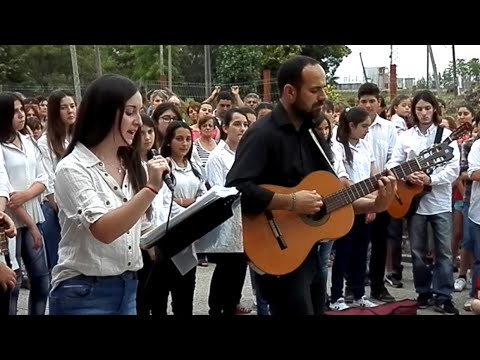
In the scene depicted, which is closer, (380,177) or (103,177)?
(103,177)

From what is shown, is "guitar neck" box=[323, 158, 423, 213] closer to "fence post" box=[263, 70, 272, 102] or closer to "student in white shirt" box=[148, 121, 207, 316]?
"student in white shirt" box=[148, 121, 207, 316]

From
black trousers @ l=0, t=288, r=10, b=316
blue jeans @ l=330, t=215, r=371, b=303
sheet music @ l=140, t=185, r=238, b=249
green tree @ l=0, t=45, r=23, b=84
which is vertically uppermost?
green tree @ l=0, t=45, r=23, b=84

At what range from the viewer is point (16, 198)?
3.95 metres

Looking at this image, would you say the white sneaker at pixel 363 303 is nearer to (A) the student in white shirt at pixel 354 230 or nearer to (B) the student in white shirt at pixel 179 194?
(A) the student in white shirt at pixel 354 230

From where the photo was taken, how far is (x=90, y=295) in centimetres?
242

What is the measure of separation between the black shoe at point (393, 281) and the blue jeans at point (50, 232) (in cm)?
302

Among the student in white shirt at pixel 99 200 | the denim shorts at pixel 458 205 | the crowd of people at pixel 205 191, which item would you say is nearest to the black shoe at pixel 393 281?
the crowd of people at pixel 205 191

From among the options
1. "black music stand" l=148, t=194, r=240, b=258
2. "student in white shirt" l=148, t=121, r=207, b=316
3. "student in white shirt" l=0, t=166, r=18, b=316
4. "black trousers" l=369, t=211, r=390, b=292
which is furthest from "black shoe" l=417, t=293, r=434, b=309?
"student in white shirt" l=0, t=166, r=18, b=316

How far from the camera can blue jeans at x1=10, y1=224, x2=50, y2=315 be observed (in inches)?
159
